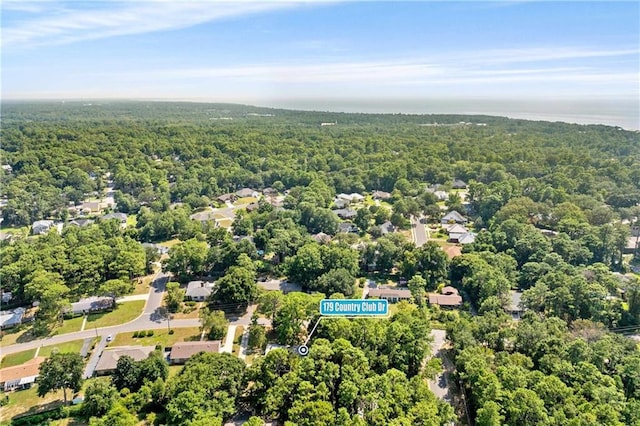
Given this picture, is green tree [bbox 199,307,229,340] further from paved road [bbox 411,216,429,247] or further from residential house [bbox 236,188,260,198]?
residential house [bbox 236,188,260,198]

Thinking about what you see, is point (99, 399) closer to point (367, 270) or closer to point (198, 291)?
point (198, 291)

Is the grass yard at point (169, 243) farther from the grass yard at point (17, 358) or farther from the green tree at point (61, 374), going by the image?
the green tree at point (61, 374)

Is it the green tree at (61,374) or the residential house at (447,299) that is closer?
the green tree at (61,374)

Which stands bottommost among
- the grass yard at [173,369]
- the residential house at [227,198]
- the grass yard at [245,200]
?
the grass yard at [173,369]

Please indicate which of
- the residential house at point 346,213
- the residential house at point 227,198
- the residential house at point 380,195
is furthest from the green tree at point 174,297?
the residential house at point 380,195

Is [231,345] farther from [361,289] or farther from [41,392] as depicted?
[361,289]

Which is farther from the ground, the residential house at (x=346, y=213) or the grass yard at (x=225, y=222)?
the residential house at (x=346, y=213)

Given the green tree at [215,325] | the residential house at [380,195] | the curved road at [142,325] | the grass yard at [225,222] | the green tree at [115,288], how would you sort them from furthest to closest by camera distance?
the residential house at [380,195]
the grass yard at [225,222]
the green tree at [115,288]
the curved road at [142,325]
the green tree at [215,325]
